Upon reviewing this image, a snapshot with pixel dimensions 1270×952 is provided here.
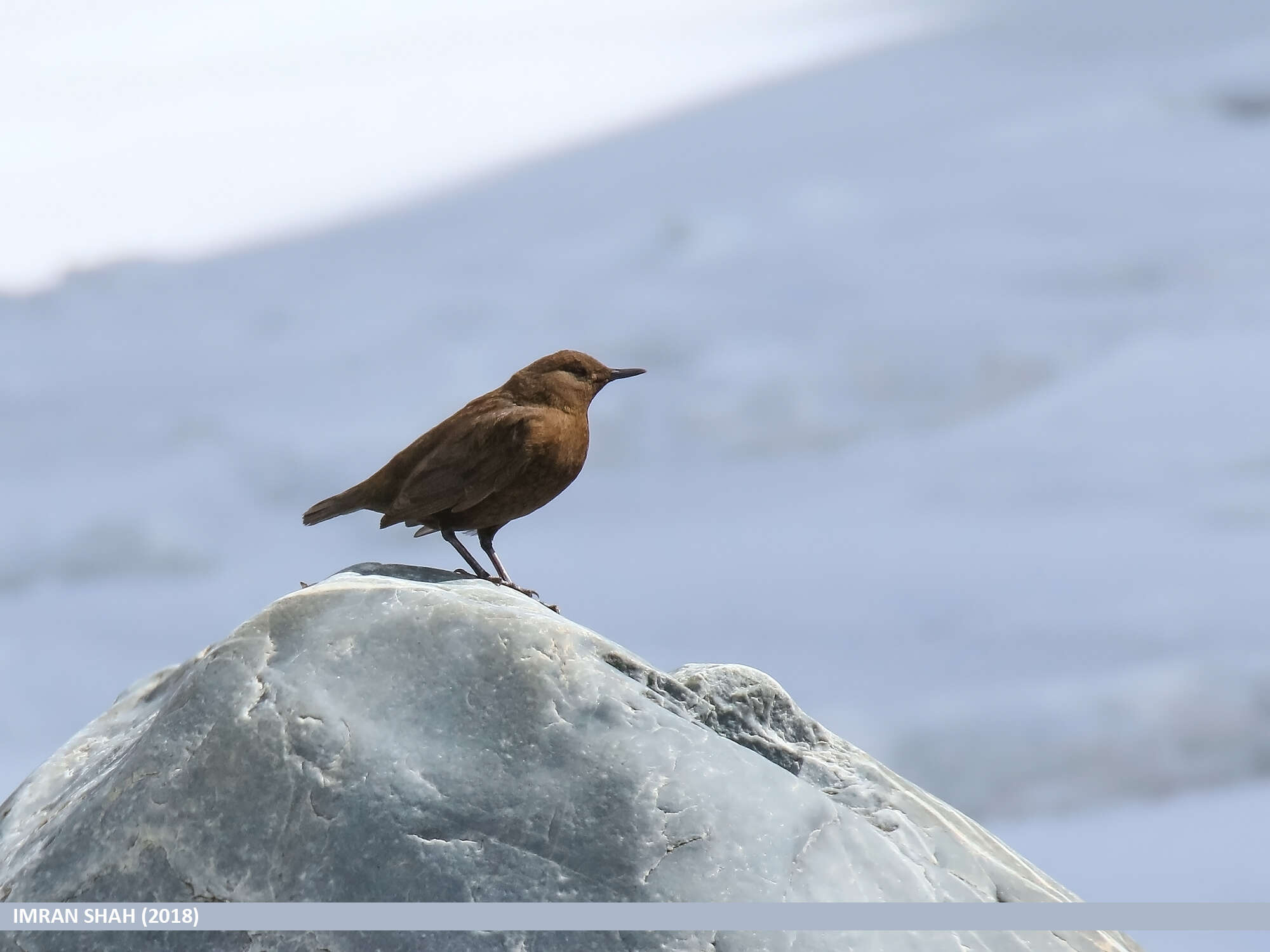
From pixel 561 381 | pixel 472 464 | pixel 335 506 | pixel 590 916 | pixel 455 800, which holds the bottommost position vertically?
pixel 590 916

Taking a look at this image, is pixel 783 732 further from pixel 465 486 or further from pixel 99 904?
Answer: pixel 99 904

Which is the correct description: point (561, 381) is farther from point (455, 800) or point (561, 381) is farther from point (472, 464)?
point (455, 800)

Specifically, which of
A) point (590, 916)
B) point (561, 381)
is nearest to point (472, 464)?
point (561, 381)

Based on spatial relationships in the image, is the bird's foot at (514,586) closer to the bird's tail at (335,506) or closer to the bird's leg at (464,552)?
the bird's leg at (464,552)

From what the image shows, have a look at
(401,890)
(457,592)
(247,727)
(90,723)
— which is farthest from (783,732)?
(90,723)

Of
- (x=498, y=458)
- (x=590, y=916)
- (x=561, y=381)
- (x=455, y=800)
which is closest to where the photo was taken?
(x=590, y=916)

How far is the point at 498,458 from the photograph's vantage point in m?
5.55

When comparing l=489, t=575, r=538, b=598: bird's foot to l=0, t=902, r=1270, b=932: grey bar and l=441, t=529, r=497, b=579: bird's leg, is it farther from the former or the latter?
l=0, t=902, r=1270, b=932: grey bar

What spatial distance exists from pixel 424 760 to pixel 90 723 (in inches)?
108

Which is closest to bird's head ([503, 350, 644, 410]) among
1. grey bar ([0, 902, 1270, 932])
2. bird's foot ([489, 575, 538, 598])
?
bird's foot ([489, 575, 538, 598])

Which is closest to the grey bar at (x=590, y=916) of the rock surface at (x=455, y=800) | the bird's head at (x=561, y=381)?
the rock surface at (x=455, y=800)

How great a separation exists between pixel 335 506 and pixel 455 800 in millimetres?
2227

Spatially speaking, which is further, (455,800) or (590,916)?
(455,800)

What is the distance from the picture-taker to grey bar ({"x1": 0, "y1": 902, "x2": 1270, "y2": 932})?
Answer: 4078mm
